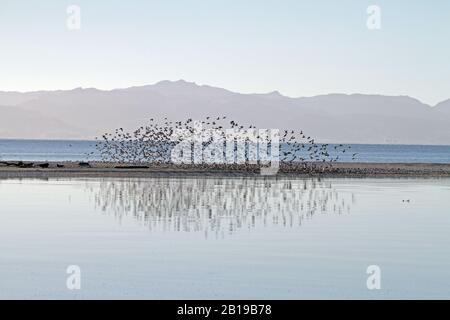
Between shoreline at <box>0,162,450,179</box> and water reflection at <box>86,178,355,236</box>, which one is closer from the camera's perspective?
water reflection at <box>86,178,355,236</box>

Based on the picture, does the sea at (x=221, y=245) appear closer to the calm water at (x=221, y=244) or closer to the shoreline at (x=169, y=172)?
the calm water at (x=221, y=244)

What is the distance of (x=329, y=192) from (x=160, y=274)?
108 ft

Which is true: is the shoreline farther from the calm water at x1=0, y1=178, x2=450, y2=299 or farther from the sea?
the calm water at x1=0, y1=178, x2=450, y2=299

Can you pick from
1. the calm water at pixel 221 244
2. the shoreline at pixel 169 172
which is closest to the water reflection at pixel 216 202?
the calm water at pixel 221 244

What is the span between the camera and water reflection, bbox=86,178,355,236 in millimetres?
36469

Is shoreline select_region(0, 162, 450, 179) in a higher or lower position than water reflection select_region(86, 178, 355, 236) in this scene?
lower

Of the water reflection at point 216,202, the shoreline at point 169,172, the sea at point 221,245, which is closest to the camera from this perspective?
the sea at point 221,245

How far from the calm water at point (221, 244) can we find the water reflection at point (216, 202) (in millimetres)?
84

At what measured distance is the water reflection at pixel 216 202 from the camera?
36469 millimetres

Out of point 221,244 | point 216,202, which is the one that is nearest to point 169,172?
point 216,202

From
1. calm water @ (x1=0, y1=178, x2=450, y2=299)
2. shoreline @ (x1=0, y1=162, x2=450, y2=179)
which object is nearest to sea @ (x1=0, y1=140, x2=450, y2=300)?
calm water @ (x1=0, y1=178, x2=450, y2=299)

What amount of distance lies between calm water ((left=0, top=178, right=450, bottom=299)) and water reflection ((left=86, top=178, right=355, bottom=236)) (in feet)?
0.28

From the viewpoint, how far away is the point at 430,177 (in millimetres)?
81375

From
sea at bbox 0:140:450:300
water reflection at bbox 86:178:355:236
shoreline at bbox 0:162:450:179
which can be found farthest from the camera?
shoreline at bbox 0:162:450:179
